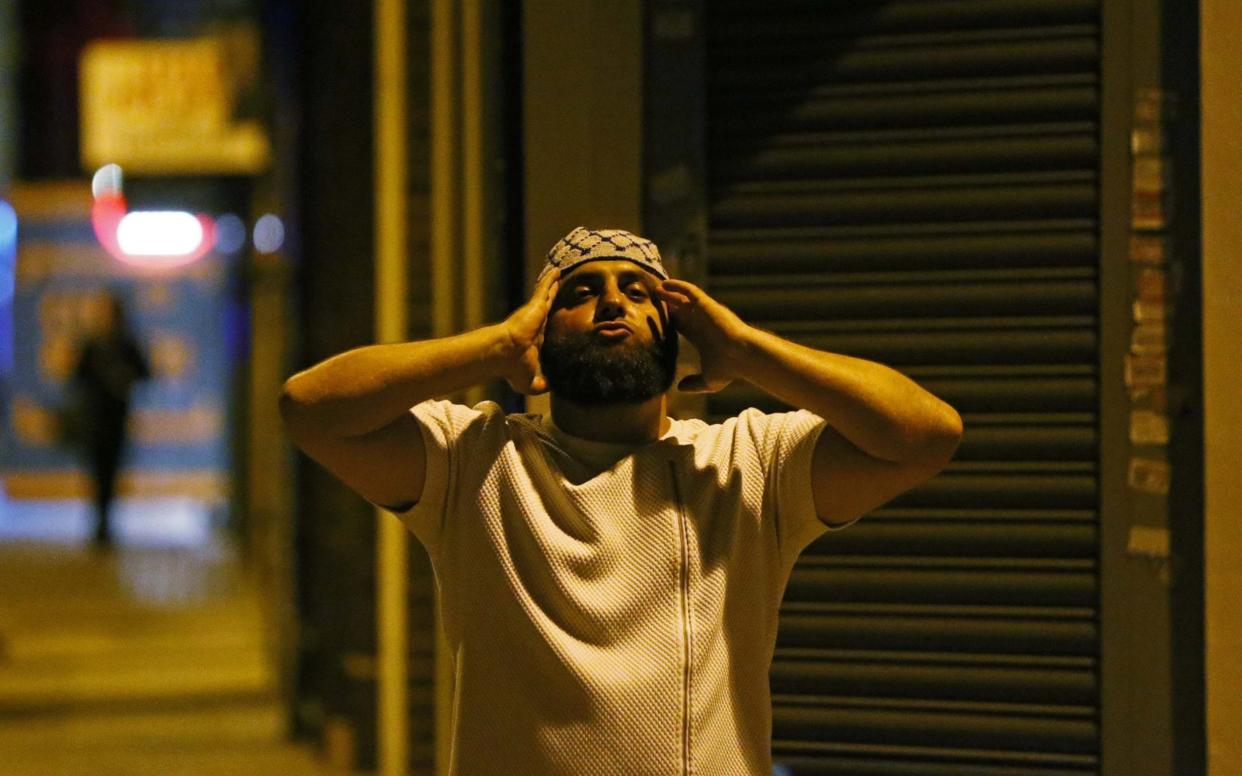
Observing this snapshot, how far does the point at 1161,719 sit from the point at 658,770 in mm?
2172

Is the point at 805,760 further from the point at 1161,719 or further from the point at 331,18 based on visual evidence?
the point at 331,18

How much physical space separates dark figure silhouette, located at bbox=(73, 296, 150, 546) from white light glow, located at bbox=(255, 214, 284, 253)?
3.73 metres

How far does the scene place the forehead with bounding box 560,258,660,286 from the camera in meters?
2.40

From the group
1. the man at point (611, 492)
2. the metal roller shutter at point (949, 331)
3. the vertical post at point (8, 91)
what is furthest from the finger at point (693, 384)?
the vertical post at point (8, 91)

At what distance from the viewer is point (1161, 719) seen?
3889 mm

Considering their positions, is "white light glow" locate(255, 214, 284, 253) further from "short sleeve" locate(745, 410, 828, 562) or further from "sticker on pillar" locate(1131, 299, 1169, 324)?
"short sleeve" locate(745, 410, 828, 562)

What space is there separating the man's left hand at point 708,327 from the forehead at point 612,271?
1.3 inches

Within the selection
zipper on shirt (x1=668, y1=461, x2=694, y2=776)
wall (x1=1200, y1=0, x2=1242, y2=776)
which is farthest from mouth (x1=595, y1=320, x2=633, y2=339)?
wall (x1=1200, y1=0, x2=1242, y2=776)

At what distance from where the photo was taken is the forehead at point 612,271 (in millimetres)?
2404

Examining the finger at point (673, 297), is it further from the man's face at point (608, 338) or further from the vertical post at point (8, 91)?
the vertical post at point (8, 91)

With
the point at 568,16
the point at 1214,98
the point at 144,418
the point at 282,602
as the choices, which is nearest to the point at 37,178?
the point at 144,418

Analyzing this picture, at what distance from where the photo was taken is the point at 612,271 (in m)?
2.40

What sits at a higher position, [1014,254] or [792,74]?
[792,74]

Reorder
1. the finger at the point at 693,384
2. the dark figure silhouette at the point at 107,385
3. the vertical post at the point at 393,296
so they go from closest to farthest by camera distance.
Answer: the finger at the point at 693,384 → the vertical post at the point at 393,296 → the dark figure silhouette at the point at 107,385
